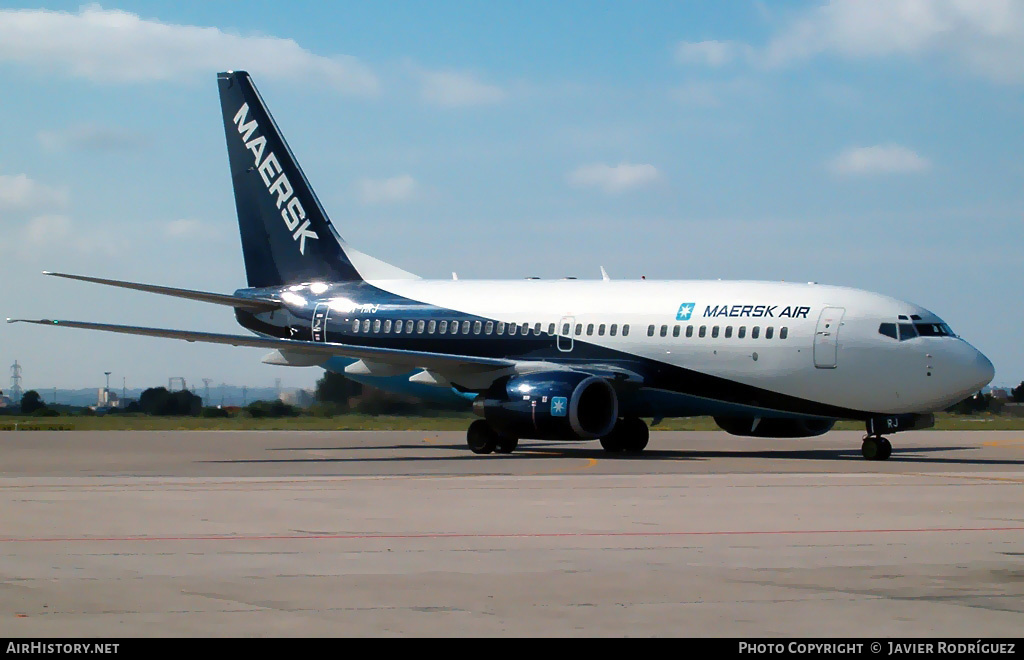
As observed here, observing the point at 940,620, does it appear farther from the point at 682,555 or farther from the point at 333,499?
the point at 333,499

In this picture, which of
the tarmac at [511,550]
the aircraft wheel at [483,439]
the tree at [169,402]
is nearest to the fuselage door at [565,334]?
the aircraft wheel at [483,439]

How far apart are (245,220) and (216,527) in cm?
2508

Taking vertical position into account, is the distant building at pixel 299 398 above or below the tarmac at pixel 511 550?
above

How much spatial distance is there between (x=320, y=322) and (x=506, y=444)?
729 centimetres

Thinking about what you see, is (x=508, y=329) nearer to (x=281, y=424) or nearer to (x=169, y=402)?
(x=281, y=424)

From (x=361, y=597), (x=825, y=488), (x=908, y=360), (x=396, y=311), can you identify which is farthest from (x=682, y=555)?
(x=396, y=311)

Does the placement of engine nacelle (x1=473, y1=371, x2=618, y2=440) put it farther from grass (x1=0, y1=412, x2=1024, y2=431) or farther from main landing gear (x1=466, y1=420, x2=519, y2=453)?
grass (x1=0, y1=412, x2=1024, y2=431)

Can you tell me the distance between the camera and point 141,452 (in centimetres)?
3106

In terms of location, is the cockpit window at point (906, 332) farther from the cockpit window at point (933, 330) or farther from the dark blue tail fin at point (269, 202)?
the dark blue tail fin at point (269, 202)

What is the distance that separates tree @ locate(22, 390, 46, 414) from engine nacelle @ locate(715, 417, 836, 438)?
32.5 metres

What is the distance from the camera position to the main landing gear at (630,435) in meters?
32.2

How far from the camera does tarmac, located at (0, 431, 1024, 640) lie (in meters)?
8.85

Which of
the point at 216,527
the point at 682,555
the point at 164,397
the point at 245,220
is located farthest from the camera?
the point at 164,397
